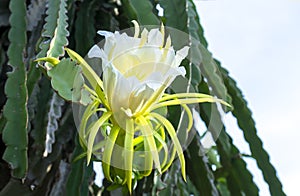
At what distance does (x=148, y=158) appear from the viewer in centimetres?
57

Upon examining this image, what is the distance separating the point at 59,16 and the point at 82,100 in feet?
0.69

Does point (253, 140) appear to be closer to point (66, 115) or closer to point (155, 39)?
point (66, 115)

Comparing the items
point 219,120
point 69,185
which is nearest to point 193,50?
point 219,120

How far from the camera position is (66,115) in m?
0.97

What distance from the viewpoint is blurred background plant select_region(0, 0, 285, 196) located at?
75 cm

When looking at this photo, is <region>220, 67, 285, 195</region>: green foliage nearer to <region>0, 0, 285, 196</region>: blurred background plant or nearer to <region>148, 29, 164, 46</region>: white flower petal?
<region>0, 0, 285, 196</region>: blurred background plant

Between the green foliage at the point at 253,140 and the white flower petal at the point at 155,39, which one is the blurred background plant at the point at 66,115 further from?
the white flower petal at the point at 155,39

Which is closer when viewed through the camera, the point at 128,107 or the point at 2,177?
the point at 128,107

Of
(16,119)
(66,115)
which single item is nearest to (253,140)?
(66,115)

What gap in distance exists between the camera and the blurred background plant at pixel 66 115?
0.75m

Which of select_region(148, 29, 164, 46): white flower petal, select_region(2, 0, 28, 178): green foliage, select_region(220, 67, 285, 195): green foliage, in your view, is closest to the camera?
select_region(148, 29, 164, 46): white flower petal

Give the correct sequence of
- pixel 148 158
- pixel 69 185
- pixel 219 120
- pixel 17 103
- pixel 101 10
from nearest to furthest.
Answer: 1. pixel 148 158
2. pixel 17 103
3. pixel 69 185
4. pixel 219 120
5. pixel 101 10

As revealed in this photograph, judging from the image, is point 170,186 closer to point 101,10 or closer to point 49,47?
point 49,47

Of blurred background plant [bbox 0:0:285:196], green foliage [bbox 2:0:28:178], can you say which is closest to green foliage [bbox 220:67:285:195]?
blurred background plant [bbox 0:0:285:196]
